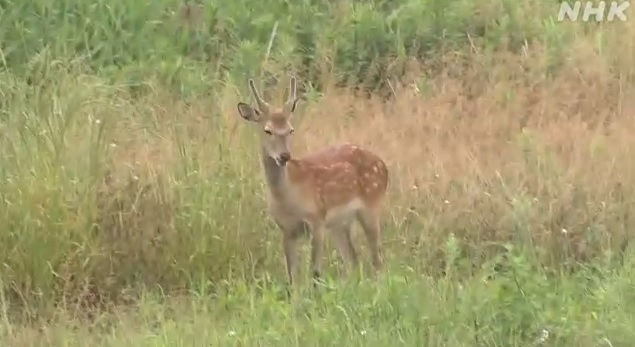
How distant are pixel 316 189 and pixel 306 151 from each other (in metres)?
1.57

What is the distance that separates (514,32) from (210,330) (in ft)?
22.8

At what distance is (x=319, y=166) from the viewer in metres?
8.99

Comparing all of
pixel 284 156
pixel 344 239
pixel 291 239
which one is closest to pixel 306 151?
pixel 344 239

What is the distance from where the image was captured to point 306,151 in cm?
1045

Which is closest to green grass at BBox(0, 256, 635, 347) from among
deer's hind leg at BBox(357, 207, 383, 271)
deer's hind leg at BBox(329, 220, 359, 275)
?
deer's hind leg at BBox(357, 207, 383, 271)

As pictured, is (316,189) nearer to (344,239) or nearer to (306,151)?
(344,239)

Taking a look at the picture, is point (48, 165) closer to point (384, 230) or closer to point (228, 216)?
point (228, 216)

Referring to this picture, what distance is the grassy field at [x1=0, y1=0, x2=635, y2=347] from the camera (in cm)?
695

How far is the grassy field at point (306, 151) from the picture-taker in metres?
6.95

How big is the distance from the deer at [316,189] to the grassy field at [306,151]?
0.49 feet

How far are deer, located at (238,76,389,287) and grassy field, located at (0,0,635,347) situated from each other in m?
0.15

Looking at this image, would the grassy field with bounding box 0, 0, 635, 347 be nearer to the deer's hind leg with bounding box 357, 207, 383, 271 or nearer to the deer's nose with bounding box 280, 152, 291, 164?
the deer's hind leg with bounding box 357, 207, 383, 271

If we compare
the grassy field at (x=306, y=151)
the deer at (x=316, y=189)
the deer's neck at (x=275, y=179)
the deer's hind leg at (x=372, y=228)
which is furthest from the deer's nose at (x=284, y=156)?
the deer's hind leg at (x=372, y=228)

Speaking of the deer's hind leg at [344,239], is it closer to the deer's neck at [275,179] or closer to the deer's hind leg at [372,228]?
the deer's hind leg at [372,228]
